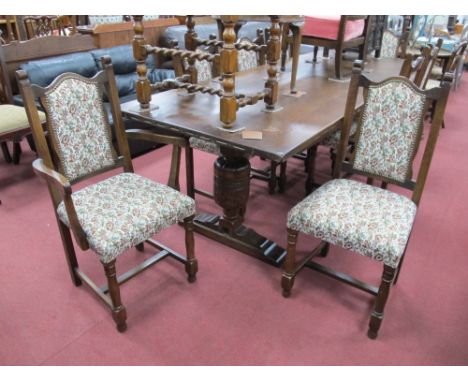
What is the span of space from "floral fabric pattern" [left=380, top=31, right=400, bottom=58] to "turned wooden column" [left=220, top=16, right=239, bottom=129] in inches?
115

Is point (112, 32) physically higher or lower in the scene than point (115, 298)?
higher

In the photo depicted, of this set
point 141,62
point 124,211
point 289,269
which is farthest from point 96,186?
point 289,269

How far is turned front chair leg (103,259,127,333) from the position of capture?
155cm

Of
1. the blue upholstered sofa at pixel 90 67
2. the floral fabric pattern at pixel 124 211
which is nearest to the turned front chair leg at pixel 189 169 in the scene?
the floral fabric pattern at pixel 124 211

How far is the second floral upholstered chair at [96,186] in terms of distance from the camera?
152 cm

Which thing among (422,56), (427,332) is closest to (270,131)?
(427,332)

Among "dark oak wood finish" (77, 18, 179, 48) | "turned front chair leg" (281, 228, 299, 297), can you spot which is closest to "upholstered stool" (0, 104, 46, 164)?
"dark oak wood finish" (77, 18, 179, 48)

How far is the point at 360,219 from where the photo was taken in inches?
63.8

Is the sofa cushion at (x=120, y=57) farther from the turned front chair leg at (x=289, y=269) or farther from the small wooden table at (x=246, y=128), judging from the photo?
the turned front chair leg at (x=289, y=269)

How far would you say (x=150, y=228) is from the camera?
1.62m

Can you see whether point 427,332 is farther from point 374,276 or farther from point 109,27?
point 109,27

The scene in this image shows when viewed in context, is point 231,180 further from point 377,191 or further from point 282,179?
point 282,179

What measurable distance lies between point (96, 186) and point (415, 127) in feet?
4.94

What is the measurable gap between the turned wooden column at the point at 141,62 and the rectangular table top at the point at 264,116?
7 centimetres
